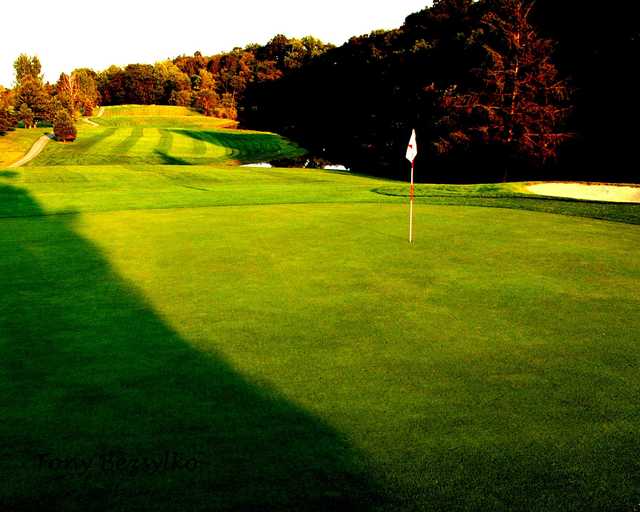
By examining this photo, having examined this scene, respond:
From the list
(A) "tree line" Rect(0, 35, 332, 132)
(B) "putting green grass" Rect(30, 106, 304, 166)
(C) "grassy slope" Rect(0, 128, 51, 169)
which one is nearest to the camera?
(C) "grassy slope" Rect(0, 128, 51, 169)

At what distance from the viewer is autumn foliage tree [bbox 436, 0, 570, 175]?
38188mm

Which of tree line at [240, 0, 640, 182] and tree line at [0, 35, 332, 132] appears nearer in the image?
tree line at [240, 0, 640, 182]

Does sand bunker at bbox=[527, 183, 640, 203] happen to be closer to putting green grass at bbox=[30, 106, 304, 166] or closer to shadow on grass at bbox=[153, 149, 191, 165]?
shadow on grass at bbox=[153, 149, 191, 165]

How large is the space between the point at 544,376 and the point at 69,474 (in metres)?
3.97

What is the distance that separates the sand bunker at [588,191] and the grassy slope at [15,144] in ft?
123

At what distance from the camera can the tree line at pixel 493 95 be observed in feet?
126

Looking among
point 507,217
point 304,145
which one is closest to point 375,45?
point 304,145

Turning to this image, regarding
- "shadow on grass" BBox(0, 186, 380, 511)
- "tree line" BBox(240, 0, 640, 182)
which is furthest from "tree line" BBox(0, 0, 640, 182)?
"shadow on grass" BBox(0, 186, 380, 511)

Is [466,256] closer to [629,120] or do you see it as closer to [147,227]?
[147,227]

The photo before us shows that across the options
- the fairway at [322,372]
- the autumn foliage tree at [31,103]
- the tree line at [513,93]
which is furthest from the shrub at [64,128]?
the fairway at [322,372]

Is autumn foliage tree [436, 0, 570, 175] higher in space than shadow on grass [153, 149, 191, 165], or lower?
higher

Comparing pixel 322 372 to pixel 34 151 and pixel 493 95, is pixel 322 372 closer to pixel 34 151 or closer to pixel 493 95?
pixel 493 95

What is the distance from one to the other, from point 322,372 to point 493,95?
38298 millimetres

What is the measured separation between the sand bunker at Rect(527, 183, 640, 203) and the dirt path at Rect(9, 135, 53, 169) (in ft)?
110
